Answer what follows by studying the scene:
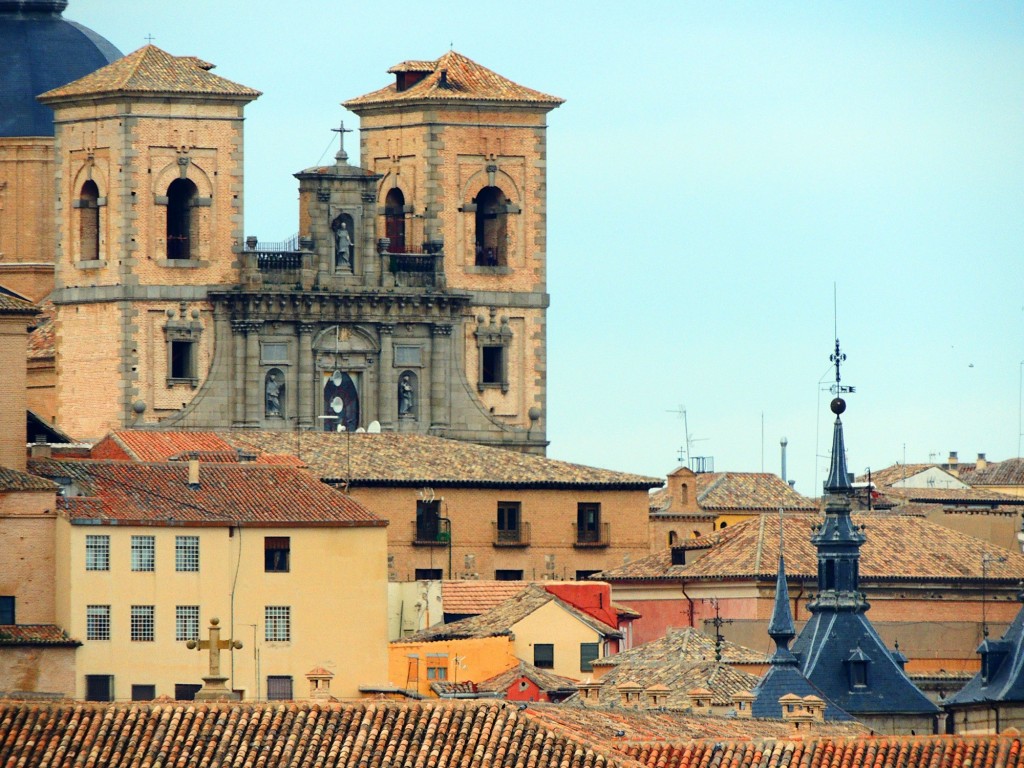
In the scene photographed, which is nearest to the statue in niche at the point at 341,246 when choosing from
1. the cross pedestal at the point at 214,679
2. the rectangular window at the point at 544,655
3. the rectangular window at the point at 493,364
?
the rectangular window at the point at 493,364

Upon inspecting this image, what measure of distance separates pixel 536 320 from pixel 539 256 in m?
1.87

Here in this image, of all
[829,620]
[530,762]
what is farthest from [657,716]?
[829,620]

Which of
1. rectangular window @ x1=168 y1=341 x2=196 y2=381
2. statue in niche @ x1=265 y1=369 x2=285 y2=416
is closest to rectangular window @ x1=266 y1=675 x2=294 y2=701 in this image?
Result: rectangular window @ x1=168 y1=341 x2=196 y2=381

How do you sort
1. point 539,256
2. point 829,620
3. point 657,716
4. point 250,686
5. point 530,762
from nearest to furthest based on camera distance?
point 530,762
point 657,716
point 250,686
point 829,620
point 539,256

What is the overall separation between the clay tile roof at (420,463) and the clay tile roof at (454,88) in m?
11.4

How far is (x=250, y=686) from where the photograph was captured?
101 m

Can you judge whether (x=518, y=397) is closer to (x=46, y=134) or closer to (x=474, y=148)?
(x=474, y=148)

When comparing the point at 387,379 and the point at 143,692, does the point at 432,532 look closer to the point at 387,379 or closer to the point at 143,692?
the point at 387,379

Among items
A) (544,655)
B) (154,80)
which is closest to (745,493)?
(154,80)

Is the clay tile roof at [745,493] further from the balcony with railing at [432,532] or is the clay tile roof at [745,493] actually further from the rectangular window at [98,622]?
the rectangular window at [98,622]

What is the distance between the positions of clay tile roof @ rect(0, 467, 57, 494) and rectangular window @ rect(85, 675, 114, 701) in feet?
15.2

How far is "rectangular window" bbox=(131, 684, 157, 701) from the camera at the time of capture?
99.2 meters

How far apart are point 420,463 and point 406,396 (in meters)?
10.7

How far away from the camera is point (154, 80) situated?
432 feet
